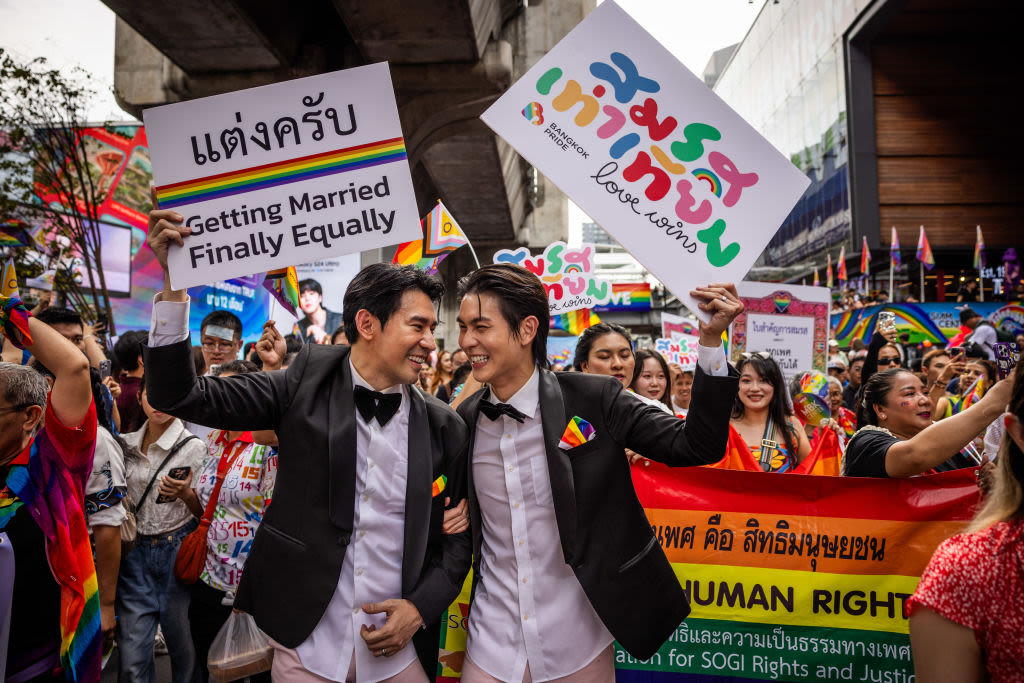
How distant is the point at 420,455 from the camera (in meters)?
2.40

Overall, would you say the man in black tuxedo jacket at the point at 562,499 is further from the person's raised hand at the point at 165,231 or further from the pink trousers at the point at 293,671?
the person's raised hand at the point at 165,231

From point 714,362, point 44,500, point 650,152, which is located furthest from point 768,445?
point 44,500

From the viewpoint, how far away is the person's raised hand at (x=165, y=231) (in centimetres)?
259

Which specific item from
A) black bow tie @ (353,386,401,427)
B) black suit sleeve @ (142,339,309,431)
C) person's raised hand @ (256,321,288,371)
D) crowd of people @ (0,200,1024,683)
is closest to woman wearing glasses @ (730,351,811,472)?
crowd of people @ (0,200,1024,683)

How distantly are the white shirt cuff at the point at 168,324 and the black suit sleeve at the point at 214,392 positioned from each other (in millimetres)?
20

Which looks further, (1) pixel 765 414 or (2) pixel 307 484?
(1) pixel 765 414

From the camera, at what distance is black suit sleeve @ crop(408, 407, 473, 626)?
236 cm

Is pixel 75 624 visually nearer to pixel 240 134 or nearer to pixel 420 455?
pixel 420 455

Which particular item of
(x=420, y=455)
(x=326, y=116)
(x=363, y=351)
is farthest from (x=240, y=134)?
(x=420, y=455)

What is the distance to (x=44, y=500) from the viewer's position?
2.46m

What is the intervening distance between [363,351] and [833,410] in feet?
19.3

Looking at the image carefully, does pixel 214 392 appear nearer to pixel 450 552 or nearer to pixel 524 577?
pixel 450 552

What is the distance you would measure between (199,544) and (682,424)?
2.59 metres

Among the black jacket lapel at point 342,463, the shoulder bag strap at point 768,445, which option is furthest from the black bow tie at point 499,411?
the shoulder bag strap at point 768,445
